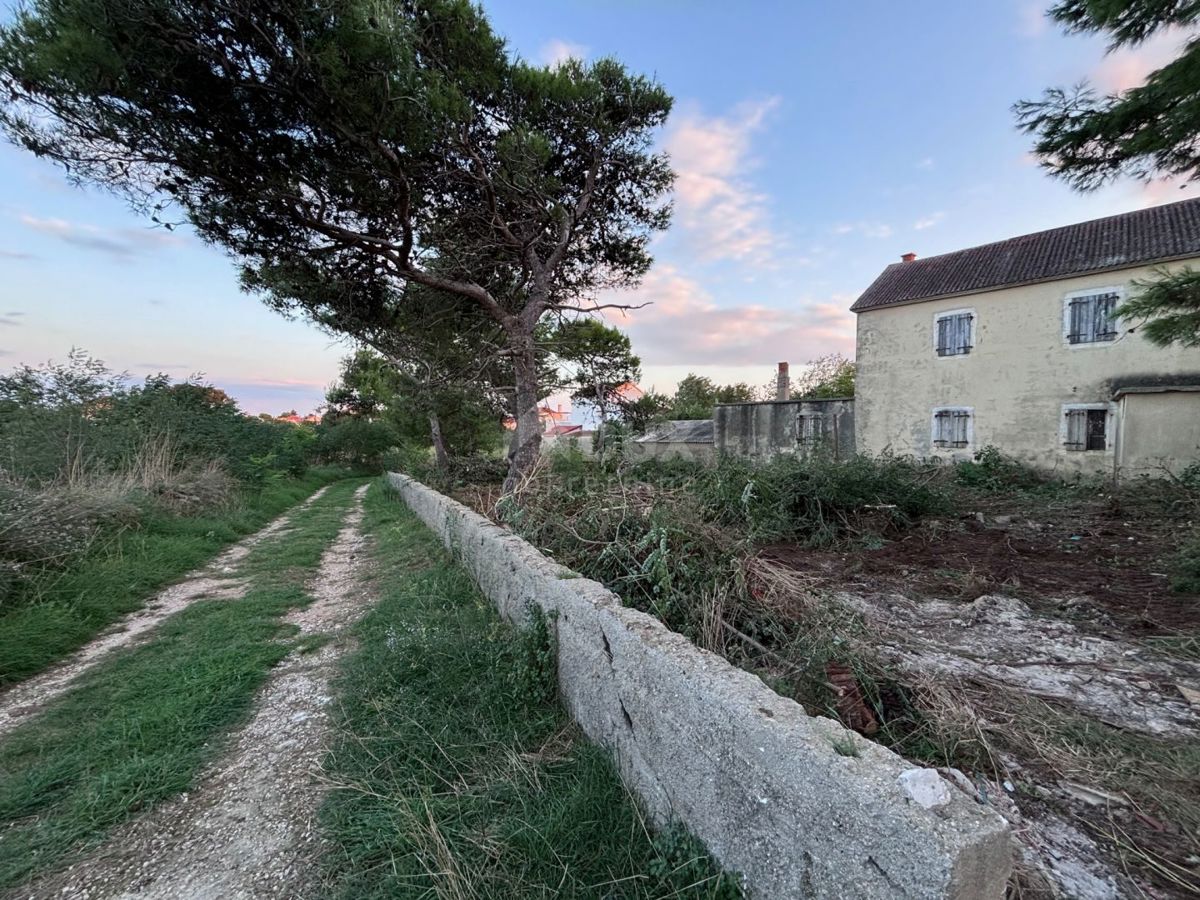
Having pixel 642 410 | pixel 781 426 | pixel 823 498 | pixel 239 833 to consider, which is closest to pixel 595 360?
pixel 642 410

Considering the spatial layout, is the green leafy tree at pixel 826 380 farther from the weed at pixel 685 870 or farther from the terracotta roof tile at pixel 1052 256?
the weed at pixel 685 870

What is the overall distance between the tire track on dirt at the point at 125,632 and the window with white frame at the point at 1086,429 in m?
16.5

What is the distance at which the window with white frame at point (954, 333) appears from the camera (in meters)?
13.4

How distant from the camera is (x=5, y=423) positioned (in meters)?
7.15

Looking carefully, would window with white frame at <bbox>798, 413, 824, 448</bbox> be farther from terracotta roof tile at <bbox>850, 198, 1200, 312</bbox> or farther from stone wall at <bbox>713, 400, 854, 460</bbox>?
terracotta roof tile at <bbox>850, 198, 1200, 312</bbox>

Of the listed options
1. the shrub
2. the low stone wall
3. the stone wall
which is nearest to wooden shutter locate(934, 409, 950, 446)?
the shrub

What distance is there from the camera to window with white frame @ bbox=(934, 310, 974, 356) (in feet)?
44.1

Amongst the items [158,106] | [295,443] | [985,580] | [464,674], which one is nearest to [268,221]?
Result: [158,106]

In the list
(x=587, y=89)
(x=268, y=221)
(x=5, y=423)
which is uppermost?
(x=587, y=89)

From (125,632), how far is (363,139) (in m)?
5.24

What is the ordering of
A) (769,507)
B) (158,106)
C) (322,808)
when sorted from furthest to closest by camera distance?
(769,507) < (158,106) < (322,808)

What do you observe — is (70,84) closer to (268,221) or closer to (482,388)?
(268,221)

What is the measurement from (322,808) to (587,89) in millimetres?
8044

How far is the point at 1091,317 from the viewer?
1168 centimetres
